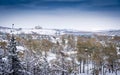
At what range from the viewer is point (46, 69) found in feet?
155

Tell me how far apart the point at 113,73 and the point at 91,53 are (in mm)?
9513

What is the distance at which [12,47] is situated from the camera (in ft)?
80.2

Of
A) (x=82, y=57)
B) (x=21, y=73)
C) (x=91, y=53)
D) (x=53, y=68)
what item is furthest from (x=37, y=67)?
(x=91, y=53)

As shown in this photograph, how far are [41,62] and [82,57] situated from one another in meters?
23.1

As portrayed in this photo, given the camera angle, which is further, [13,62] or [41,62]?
[41,62]

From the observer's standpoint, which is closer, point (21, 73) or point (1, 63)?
point (21, 73)

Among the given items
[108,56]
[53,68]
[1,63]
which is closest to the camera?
[1,63]

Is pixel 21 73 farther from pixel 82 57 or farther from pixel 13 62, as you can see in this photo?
pixel 82 57

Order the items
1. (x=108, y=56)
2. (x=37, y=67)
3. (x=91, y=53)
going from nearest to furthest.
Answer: (x=37, y=67) < (x=108, y=56) < (x=91, y=53)

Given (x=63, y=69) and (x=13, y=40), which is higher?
(x=13, y=40)

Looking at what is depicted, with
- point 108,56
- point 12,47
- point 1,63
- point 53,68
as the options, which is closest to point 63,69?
point 53,68

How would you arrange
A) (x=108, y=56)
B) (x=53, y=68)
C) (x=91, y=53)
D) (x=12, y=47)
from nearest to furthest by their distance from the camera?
1. (x=12, y=47)
2. (x=53, y=68)
3. (x=108, y=56)
4. (x=91, y=53)

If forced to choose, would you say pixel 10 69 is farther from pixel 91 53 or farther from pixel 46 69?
pixel 91 53

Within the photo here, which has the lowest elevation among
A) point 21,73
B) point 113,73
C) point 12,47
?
point 113,73
